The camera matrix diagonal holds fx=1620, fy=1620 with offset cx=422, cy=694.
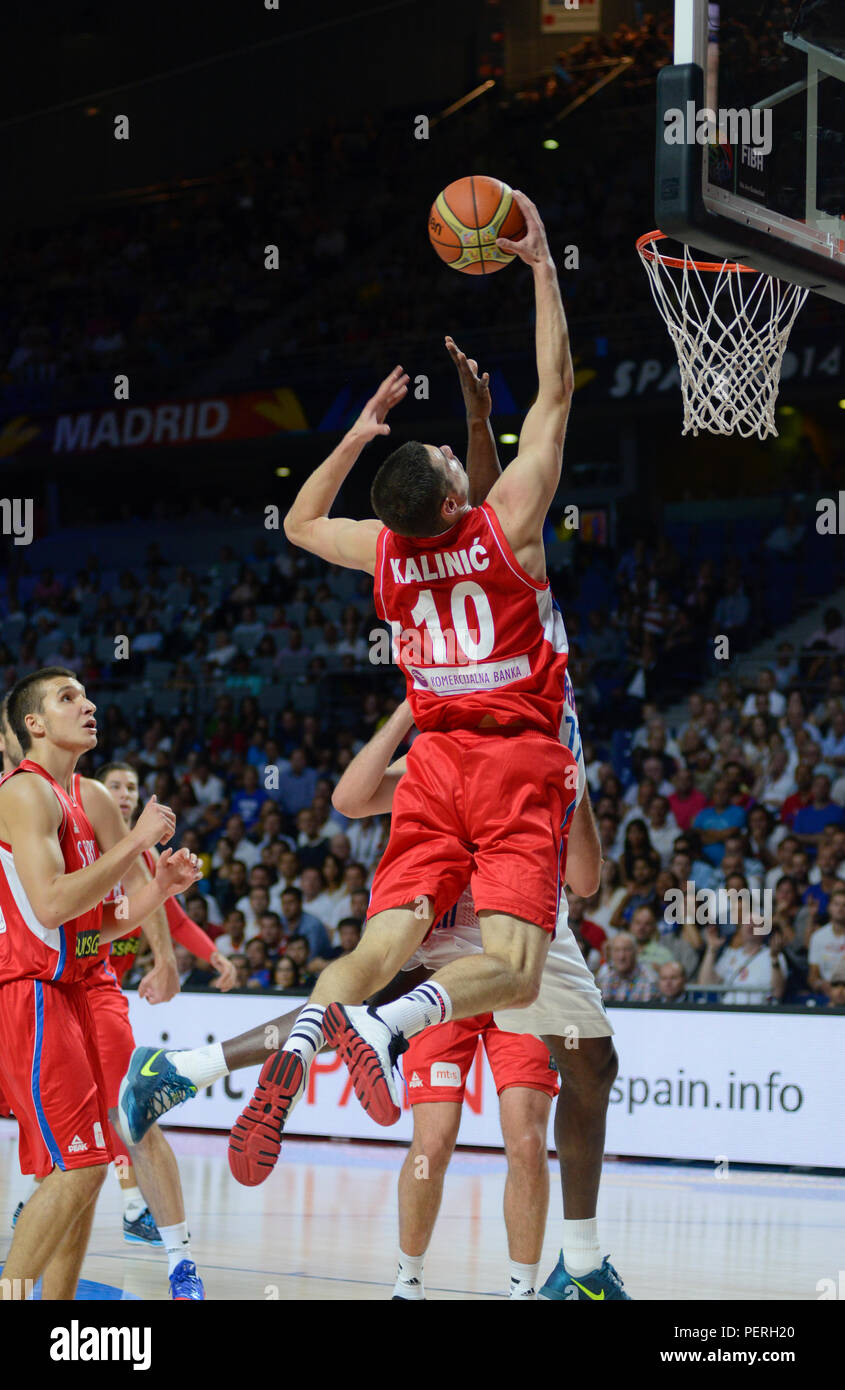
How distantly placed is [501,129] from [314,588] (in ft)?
21.6

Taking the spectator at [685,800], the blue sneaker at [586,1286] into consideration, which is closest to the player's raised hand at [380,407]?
the blue sneaker at [586,1286]

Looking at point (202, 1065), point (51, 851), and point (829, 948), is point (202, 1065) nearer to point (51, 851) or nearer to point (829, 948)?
point (51, 851)

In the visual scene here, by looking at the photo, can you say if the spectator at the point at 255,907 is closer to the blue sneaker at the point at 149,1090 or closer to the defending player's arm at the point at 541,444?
the blue sneaker at the point at 149,1090

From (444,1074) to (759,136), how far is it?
13.3 ft

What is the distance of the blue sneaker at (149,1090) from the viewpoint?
199 inches

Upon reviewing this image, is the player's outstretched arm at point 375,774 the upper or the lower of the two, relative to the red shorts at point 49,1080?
upper

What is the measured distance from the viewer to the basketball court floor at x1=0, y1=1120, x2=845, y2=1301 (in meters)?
6.53

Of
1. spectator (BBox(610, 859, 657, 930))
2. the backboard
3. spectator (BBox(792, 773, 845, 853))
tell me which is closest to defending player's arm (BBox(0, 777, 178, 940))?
the backboard

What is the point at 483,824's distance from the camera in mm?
5207

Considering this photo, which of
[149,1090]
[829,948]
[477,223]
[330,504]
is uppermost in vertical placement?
[477,223]

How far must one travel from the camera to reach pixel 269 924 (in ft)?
44.8

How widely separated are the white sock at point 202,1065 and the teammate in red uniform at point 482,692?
1.37ft

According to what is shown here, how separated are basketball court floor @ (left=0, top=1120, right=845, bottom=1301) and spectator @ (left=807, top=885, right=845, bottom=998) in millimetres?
1568

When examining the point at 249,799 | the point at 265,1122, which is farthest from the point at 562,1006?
the point at 249,799
